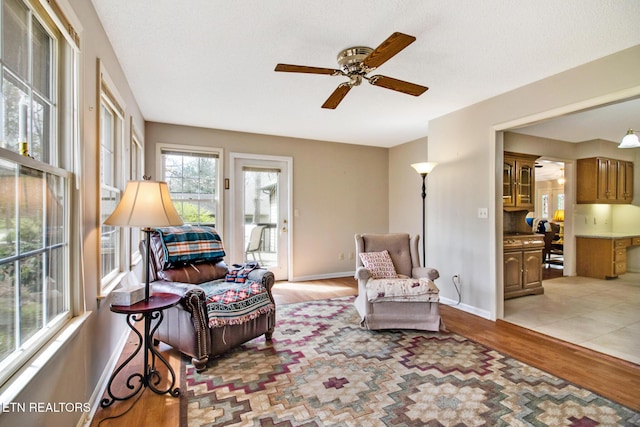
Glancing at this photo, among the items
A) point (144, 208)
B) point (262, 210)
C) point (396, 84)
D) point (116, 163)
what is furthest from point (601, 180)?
point (116, 163)

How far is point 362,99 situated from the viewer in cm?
341

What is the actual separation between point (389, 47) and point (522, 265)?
376cm

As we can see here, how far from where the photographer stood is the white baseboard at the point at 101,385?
5.60 ft

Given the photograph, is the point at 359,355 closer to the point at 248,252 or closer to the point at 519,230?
the point at 248,252

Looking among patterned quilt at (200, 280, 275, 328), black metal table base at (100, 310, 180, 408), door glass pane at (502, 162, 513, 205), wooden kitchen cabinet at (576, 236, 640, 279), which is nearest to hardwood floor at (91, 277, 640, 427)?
black metal table base at (100, 310, 180, 408)

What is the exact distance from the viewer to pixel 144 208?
1866 millimetres

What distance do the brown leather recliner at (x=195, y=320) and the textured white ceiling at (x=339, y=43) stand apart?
1537mm

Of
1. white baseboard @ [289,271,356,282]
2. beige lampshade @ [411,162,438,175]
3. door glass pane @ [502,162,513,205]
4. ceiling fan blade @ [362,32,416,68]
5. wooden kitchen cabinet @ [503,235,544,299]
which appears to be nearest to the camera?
ceiling fan blade @ [362,32,416,68]

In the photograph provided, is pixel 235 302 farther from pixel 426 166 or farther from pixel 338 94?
pixel 426 166

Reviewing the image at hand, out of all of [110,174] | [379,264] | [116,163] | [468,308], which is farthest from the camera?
[468,308]

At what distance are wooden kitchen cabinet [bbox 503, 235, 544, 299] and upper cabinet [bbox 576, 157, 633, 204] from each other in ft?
6.37

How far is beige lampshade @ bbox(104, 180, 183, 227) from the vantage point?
1.82 m

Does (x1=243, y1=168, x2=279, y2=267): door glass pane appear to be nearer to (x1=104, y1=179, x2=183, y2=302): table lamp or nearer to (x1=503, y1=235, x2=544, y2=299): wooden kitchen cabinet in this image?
(x1=104, y1=179, x2=183, y2=302): table lamp

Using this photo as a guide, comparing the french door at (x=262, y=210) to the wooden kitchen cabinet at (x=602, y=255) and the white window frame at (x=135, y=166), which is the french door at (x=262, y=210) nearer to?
the white window frame at (x=135, y=166)
